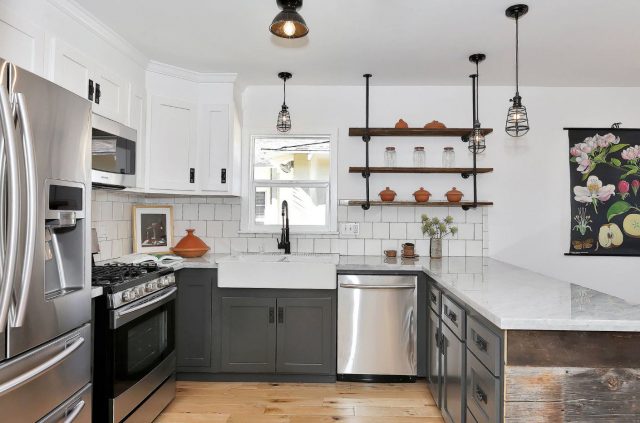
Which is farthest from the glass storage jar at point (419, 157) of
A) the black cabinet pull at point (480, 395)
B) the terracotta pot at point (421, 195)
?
the black cabinet pull at point (480, 395)

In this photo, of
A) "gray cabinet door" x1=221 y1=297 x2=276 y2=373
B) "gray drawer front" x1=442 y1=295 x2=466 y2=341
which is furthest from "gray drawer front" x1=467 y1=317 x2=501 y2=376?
"gray cabinet door" x1=221 y1=297 x2=276 y2=373

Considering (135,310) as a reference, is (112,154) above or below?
above

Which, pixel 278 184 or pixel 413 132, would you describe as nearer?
pixel 413 132

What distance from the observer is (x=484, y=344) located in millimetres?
1661

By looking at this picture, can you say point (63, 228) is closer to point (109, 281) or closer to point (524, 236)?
point (109, 281)

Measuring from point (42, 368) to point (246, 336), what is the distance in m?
1.61

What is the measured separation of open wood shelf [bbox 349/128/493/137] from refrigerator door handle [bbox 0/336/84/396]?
2.52m

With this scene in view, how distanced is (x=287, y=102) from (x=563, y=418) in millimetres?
3051

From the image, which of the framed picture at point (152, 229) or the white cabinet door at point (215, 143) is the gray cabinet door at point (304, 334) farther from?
the framed picture at point (152, 229)

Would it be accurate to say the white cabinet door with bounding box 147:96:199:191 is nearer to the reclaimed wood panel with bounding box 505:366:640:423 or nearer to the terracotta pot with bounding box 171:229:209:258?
the terracotta pot with bounding box 171:229:209:258

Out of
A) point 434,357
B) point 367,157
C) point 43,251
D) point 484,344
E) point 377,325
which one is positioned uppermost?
point 367,157

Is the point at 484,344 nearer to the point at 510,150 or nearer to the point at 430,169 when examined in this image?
the point at 430,169

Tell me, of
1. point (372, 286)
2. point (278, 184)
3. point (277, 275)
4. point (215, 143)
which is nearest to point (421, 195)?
point (372, 286)

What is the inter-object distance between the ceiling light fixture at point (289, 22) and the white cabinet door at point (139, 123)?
1.49m
